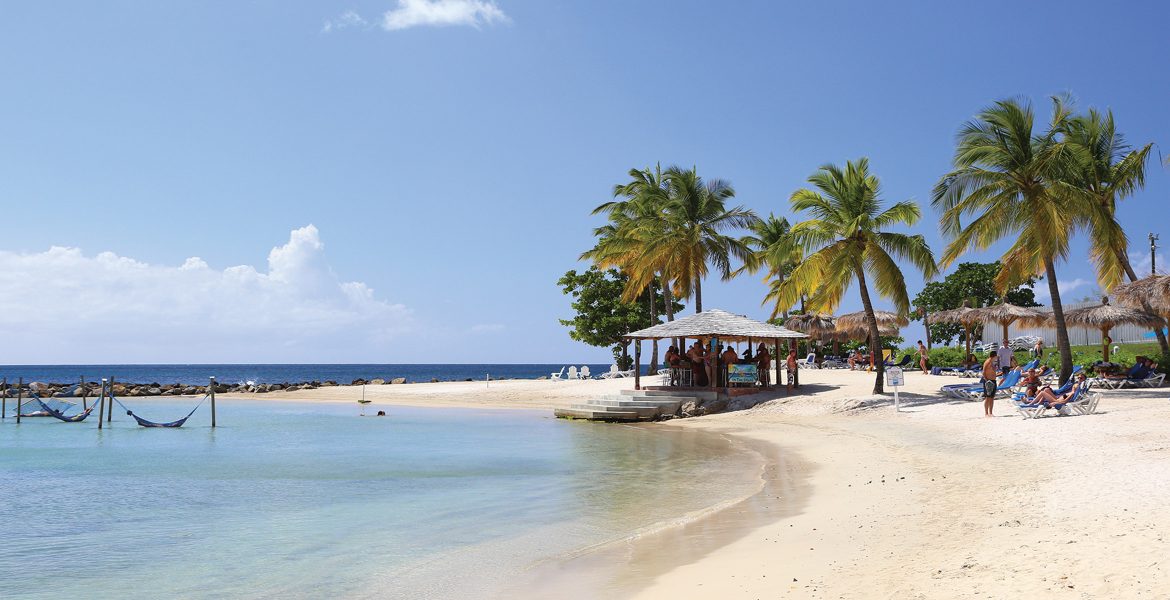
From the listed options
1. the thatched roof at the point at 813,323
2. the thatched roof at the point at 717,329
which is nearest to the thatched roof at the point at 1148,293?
the thatched roof at the point at 717,329

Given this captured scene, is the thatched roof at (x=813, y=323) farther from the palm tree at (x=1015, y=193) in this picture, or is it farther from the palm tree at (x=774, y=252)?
the palm tree at (x=1015, y=193)

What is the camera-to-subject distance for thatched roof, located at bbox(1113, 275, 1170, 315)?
64.2ft

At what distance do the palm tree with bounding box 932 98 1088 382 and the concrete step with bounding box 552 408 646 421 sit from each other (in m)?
10.3

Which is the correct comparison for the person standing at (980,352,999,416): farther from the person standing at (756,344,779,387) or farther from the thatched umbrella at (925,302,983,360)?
the thatched umbrella at (925,302,983,360)

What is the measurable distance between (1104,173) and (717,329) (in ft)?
40.5

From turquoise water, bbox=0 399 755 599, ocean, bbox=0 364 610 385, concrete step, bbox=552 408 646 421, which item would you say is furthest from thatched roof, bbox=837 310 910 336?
ocean, bbox=0 364 610 385

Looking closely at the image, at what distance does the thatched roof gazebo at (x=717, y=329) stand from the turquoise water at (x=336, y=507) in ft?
13.3

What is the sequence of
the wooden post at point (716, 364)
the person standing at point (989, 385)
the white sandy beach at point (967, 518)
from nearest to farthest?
the white sandy beach at point (967, 518) < the person standing at point (989, 385) < the wooden post at point (716, 364)

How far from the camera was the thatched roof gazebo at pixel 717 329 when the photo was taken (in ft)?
76.9

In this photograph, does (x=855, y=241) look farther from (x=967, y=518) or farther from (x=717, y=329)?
(x=967, y=518)

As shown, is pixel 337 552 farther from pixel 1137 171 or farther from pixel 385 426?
pixel 1137 171

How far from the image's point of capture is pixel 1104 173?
75.5ft

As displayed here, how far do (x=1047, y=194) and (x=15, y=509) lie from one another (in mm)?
22358

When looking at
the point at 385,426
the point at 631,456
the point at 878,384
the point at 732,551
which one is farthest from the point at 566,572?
the point at 385,426
